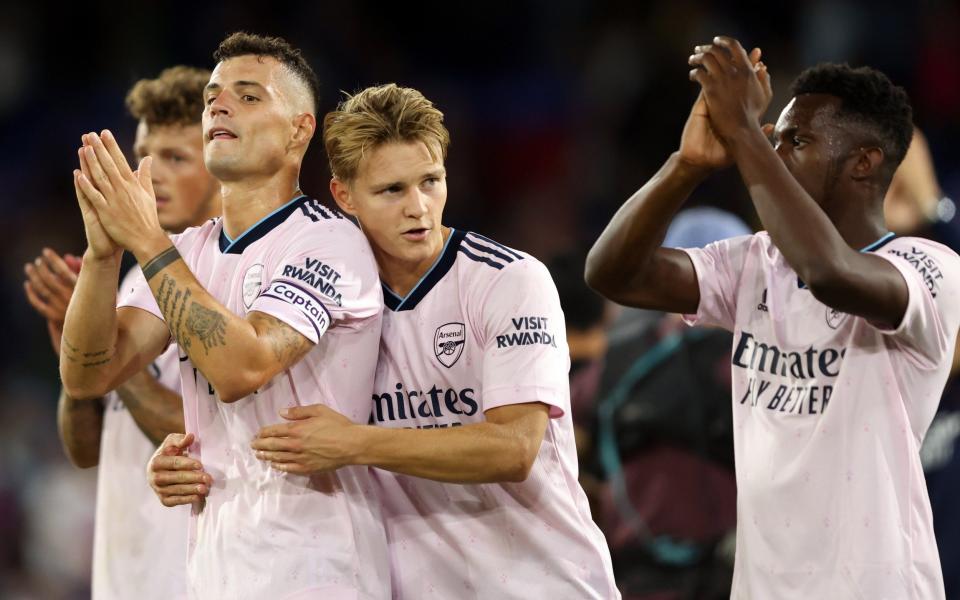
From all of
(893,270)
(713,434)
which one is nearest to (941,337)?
(893,270)

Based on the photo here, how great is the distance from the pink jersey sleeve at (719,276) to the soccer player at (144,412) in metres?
2.05

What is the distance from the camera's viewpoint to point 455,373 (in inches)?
164

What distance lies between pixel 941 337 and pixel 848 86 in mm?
833

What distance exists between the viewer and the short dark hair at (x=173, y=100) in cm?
561

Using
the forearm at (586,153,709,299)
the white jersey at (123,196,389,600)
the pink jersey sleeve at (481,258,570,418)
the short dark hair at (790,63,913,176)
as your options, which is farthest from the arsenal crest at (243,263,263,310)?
the short dark hair at (790,63,913,176)

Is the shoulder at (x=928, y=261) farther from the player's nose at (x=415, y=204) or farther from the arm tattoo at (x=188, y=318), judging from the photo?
the arm tattoo at (x=188, y=318)

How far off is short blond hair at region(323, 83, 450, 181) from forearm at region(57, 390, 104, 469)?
1.85 metres

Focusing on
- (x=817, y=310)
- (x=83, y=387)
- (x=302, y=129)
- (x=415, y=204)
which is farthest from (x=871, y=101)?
(x=83, y=387)

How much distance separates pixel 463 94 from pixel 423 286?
8.46m

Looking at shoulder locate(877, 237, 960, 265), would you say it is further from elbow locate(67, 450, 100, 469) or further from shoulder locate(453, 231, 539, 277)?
elbow locate(67, 450, 100, 469)

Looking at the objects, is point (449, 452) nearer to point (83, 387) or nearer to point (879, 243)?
point (83, 387)

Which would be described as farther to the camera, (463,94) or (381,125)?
(463,94)

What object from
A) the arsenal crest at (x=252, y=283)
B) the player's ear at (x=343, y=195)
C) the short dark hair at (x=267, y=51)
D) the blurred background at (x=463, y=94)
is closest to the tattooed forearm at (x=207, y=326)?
the arsenal crest at (x=252, y=283)

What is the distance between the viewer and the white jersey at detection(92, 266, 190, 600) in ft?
16.8
